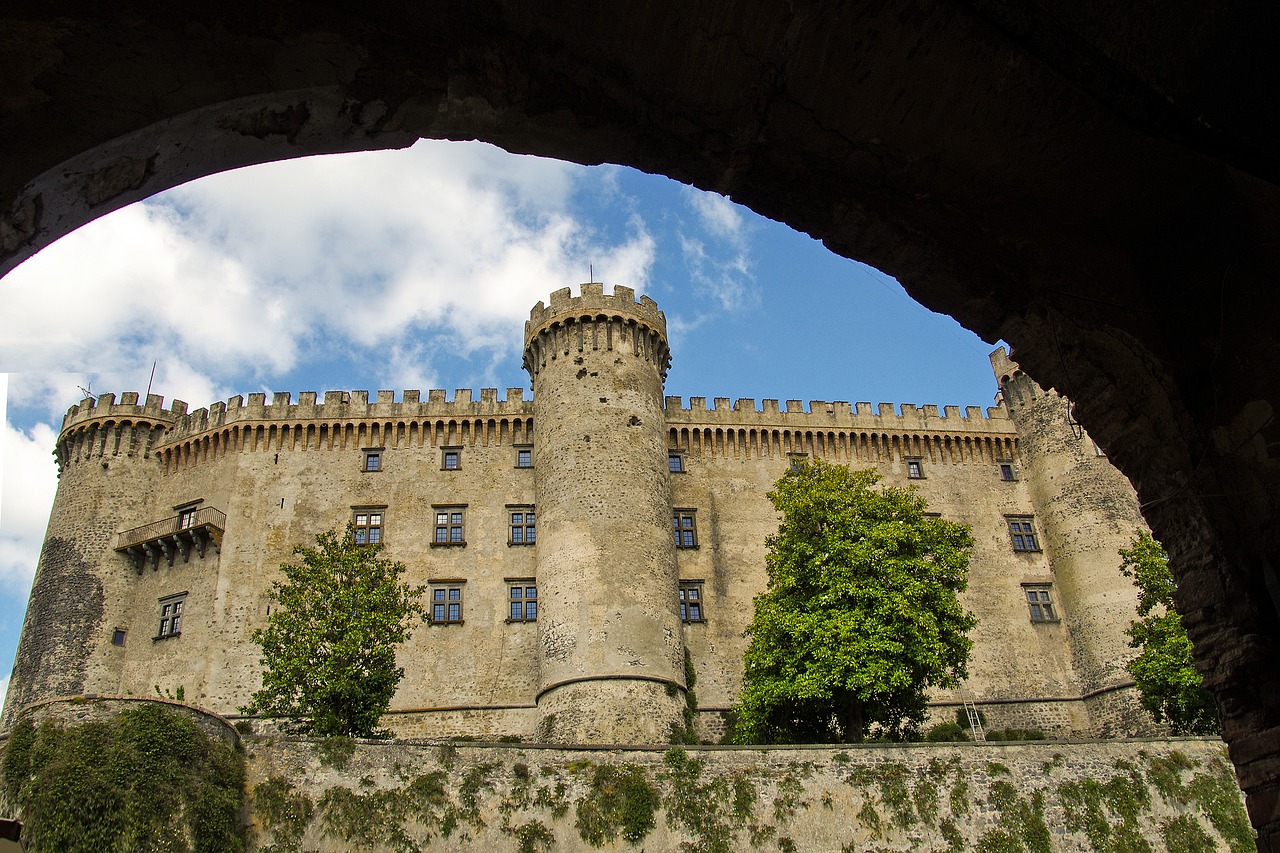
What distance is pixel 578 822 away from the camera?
2044 cm

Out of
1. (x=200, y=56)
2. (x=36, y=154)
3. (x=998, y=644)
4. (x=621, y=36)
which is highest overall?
(x=998, y=644)

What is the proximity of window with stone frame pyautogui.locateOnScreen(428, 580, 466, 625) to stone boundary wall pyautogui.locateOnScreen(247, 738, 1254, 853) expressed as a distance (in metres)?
11.4

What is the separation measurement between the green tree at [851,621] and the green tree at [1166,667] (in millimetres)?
4783

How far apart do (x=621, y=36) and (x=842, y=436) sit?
3477 cm

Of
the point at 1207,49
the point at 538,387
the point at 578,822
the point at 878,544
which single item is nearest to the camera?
the point at 1207,49

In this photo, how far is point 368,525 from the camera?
34.3 m

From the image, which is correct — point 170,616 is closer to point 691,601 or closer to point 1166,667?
point 691,601

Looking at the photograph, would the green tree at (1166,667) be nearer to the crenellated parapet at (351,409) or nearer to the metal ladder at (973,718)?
the metal ladder at (973,718)

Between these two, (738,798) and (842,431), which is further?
(842,431)

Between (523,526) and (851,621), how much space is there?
13011 mm

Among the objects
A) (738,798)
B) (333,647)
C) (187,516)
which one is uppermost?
(187,516)

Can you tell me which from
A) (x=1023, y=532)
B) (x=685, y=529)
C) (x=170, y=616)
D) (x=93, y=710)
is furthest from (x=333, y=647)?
(x=1023, y=532)

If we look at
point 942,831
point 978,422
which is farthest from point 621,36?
point 978,422

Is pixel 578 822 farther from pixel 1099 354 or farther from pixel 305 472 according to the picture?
pixel 305 472
